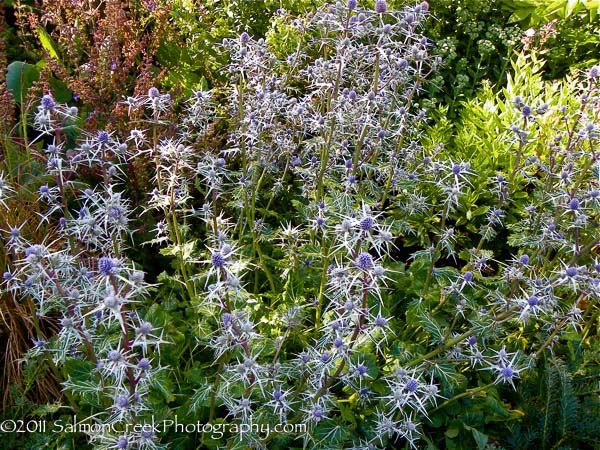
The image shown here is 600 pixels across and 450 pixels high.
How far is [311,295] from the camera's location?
103 inches

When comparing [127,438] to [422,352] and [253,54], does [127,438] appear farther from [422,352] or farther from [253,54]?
[253,54]

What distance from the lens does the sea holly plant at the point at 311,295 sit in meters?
1.65

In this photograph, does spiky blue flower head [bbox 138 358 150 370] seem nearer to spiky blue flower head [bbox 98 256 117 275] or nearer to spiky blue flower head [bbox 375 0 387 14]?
spiky blue flower head [bbox 98 256 117 275]

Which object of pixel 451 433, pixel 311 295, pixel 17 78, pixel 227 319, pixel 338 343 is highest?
pixel 17 78

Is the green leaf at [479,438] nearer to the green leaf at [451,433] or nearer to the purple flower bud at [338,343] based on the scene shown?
the green leaf at [451,433]

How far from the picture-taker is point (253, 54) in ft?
8.17

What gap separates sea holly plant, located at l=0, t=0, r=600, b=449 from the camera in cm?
165

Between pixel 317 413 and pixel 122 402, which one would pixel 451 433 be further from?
pixel 122 402

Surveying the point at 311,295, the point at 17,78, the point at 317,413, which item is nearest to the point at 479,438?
the point at 317,413

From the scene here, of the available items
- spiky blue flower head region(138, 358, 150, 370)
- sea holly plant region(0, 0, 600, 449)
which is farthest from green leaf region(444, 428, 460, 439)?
spiky blue flower head region(138, 358, 150, 370)

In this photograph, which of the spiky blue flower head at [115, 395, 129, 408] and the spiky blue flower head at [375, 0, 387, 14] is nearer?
the spiky blue flower head at [115, 395, 129, 408]

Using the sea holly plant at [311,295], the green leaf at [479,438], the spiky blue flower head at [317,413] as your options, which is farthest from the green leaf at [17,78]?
the green leaf at [479,438]

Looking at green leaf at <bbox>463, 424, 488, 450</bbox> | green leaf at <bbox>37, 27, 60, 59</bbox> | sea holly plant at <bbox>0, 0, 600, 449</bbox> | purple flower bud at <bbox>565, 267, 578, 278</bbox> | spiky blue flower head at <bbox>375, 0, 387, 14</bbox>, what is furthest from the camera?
green leaf at <bbox>37, 27, 60, 59</bbox>

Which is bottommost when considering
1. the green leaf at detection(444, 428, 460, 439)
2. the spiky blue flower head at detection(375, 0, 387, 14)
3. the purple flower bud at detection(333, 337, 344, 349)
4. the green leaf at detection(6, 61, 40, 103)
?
the green leaf at detection(444, 428, 460, 439)
